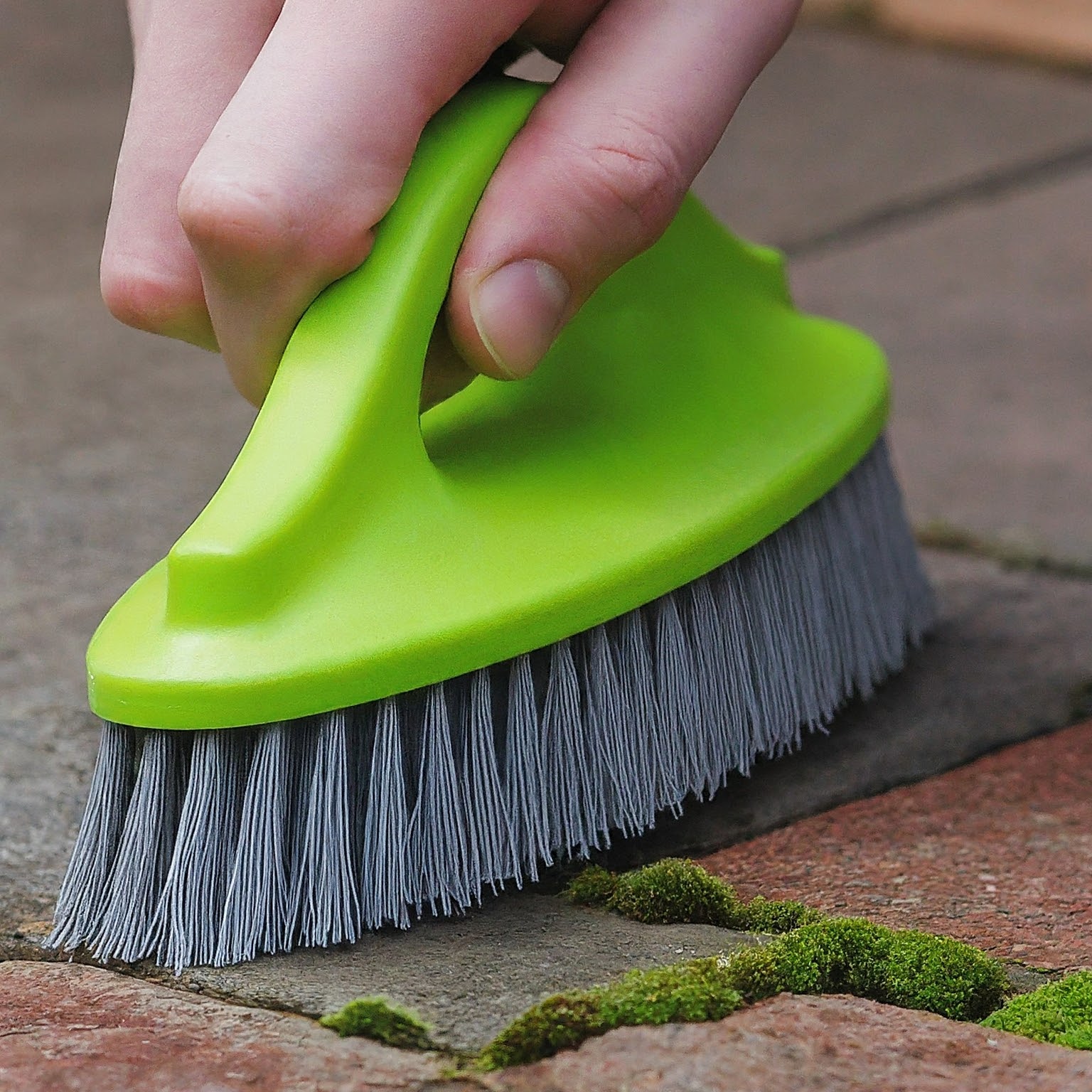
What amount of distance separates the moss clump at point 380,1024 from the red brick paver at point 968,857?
0.93ft

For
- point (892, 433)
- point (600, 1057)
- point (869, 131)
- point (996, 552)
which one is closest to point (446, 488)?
point (600, 1057)

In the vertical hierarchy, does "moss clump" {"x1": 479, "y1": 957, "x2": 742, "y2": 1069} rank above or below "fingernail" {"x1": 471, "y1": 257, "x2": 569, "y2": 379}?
below

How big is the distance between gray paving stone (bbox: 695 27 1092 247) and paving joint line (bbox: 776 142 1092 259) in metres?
0.02

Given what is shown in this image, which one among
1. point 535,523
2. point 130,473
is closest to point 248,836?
point 535,523

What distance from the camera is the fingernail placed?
3.62ft

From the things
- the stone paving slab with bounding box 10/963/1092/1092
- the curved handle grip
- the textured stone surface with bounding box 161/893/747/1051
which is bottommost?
the textured stone surface with bounding box 161/893/747/1051

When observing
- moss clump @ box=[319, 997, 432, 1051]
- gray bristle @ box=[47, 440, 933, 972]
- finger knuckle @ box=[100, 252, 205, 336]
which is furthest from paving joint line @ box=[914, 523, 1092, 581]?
moss clump @ box=[319, 997, 432, 1051]

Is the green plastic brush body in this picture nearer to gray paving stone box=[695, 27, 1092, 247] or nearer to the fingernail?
the fingernail

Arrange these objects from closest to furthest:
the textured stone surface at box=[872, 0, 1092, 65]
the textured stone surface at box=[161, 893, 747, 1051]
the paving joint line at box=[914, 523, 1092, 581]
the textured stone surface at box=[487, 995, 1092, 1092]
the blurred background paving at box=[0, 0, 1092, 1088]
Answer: the textured stone surface at box=[487, 995, 1092, 1092], the textured stone surface at box=[161, 893, 747, 1051], the blurred background paving at box=[0, 0, 1092, 1088], the paving joint line at box=[914, 523, 1092, 581], the textured stone surface at box=[872, 0, 1092, 65]

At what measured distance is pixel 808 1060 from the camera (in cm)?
84

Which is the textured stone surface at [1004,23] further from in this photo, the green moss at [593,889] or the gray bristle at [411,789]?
the green moss at [593,889]

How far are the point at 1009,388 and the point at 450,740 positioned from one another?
1276 millimetres

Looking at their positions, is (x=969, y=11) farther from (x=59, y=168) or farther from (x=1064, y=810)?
(x=1064, y=810)

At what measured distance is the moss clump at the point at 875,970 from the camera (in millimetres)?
940
